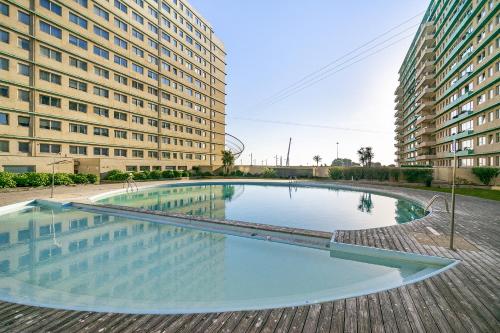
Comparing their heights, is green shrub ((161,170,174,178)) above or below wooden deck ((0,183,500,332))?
above

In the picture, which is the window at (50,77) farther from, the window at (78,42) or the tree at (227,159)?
the tree at (227,159)

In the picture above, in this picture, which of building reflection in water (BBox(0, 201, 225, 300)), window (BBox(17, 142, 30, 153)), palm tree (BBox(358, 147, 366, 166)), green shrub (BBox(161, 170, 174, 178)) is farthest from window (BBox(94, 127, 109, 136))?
palm tree (BBox(358, 147, 366, 166))

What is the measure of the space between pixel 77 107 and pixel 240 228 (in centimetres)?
3260

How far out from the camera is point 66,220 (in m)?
12.6

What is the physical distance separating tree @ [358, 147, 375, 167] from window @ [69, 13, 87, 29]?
75.6 meters

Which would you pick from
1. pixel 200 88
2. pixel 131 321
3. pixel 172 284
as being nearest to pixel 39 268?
pixel 172 284

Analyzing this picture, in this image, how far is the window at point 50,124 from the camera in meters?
28.3

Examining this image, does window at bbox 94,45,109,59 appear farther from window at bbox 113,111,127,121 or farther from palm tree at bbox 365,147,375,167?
palm tree at bbox 365,147,375,167

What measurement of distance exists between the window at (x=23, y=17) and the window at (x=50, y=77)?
16.7 ft

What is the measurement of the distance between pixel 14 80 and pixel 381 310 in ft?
119

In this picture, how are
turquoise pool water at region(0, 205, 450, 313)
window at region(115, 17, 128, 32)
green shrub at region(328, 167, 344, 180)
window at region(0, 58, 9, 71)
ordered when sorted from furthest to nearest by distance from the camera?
green shrub at region(328, 167, 344, 180), window at region(115, 17, 128, 32), window at region(0, 58, 9, 71), turquoise pool water at region(0, 205, 450, 313)

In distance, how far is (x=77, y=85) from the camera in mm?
31922

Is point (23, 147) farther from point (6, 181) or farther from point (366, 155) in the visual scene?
point (366, 155)

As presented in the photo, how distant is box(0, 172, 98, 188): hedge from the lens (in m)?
21.1
